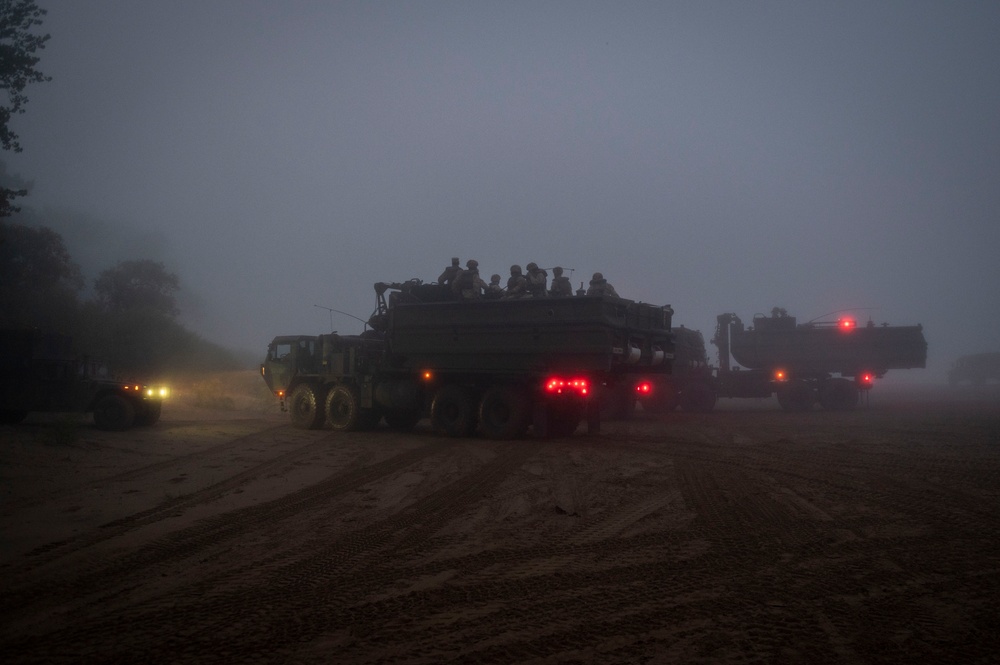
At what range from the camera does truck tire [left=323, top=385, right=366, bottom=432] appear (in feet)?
54.1

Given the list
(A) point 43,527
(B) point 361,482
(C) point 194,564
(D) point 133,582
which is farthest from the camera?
(B) point 361,482

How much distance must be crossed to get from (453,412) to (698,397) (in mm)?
12339

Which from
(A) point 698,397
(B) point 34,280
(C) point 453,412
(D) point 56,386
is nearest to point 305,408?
(C) point 453,412

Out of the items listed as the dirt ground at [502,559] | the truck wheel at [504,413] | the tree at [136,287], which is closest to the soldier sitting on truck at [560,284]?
the truck wheel at [504,413]

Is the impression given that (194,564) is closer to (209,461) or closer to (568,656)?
(568,656)

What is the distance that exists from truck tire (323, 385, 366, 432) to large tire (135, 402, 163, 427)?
12.8 ft

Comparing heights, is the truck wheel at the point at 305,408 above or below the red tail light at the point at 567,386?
below

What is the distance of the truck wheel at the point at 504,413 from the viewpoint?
13938mm

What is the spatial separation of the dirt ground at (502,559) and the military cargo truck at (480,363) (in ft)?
8.68

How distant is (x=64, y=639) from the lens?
377 centimetres

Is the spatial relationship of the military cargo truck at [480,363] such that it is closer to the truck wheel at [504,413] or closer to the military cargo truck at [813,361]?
the truck wheel at [504,413]

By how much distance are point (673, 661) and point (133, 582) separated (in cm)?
369

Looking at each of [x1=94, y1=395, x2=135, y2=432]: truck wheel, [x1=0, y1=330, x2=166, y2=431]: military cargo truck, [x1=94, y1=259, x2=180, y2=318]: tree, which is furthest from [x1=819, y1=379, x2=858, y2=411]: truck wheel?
[x1=94, y1=259, x2=180, y2=318]: tree

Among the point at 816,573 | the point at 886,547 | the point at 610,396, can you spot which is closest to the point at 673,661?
the point at 816,573
